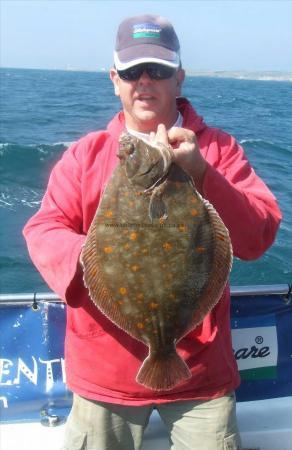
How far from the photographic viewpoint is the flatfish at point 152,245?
2.05m

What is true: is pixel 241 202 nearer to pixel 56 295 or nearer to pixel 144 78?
pixel 144 78

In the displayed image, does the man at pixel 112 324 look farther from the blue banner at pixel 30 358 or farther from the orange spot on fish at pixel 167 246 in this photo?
the blue banner at pixel 30 358

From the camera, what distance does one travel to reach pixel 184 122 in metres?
2.69

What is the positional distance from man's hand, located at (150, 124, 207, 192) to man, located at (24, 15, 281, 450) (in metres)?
0.20

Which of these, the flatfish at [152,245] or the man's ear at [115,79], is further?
the man's ear at [115,79]

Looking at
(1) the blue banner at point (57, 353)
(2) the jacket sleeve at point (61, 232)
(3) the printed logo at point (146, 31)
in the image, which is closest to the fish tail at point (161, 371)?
(2) the jacket sleeve at point (61, 232)

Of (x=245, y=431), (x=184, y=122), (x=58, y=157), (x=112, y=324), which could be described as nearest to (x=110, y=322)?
(x=112, y=324)

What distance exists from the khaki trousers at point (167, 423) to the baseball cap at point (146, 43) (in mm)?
1608

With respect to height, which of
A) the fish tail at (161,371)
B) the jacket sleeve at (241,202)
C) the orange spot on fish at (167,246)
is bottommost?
the fish tail at (161,371)

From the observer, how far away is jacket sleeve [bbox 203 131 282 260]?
2.20 meters

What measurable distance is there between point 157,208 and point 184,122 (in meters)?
0.80

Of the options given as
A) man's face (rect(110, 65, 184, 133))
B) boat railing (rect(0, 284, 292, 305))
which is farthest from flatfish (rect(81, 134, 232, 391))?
boat railing (rect(0, 284, 292, 305))

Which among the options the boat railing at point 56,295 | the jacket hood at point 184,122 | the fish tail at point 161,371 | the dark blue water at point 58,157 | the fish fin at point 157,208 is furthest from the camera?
the dark blue water at point 58,157

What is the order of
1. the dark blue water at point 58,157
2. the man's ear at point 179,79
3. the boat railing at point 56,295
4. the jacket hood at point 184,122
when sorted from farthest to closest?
1. the dark blue water at point 58,157
2. the boat railing at point 56,295
3. the jacket hood at point 184,122
4. the man's ear at point 179,79
